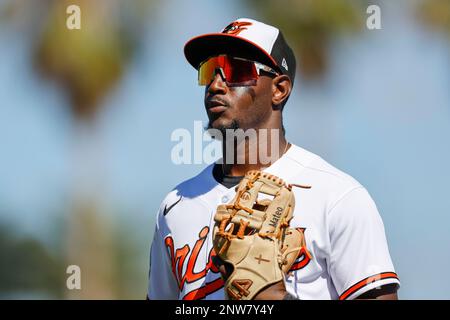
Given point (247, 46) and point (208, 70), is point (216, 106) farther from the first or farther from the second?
point (247, 46)

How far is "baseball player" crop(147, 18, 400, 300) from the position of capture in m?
4.12

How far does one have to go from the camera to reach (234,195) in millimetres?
4527

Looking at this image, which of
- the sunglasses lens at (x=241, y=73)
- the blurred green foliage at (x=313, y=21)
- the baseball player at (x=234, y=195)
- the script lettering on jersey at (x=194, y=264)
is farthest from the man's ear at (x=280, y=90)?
the blurred green foliage at (x=313, y=21)

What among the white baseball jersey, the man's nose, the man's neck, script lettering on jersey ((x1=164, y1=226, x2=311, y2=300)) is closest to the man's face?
the man's nose

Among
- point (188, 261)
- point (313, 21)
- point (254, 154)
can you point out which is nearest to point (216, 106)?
point (254, 154)

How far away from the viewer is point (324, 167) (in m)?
4.49

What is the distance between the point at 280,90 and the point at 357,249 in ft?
3.14

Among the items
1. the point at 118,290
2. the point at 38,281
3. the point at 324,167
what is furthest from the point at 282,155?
the point at 38,281

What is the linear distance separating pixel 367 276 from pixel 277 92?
1.07m

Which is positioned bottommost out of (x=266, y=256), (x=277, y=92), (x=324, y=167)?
(x=266, y=256)

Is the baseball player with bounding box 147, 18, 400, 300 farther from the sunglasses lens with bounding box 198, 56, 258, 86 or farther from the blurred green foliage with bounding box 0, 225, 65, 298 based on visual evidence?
the blurred green foliage with bounding box 0, 225, 65, 298

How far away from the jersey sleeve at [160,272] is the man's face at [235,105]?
615mm

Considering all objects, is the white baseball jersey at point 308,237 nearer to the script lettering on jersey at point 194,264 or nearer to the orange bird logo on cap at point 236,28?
the script lettering on jersey at point 194,264
